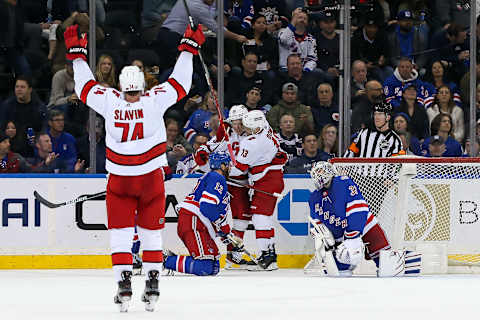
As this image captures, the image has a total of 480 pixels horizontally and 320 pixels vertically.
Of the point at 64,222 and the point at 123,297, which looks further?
the point at 64,222

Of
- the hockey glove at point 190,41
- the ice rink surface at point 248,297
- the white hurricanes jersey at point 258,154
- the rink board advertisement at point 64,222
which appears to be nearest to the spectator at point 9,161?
the rink board advertisement at point 64,222

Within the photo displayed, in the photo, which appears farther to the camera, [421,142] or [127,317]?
[421,142]

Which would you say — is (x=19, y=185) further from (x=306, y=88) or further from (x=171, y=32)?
(x=306, y=88)

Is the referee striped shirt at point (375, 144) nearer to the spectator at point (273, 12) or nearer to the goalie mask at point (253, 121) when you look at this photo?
the goalie mask at point (253, 121)

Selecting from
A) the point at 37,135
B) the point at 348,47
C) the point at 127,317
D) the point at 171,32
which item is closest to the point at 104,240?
the point at 37,135

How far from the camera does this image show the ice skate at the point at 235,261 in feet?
28.6

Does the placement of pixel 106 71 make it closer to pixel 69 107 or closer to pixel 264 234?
pixel 69 107

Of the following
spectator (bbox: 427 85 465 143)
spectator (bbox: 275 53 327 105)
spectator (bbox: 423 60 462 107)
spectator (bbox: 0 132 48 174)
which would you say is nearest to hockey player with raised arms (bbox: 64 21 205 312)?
spectator (bbox: 0 132 48 174)

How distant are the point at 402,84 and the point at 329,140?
90 centimetres

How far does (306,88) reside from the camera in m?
9.37

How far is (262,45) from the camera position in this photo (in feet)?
31.0

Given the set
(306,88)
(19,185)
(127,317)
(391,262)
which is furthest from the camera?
(306,88)

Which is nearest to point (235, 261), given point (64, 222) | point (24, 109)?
point (64, 222)

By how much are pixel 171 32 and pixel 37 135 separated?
1.38 m
